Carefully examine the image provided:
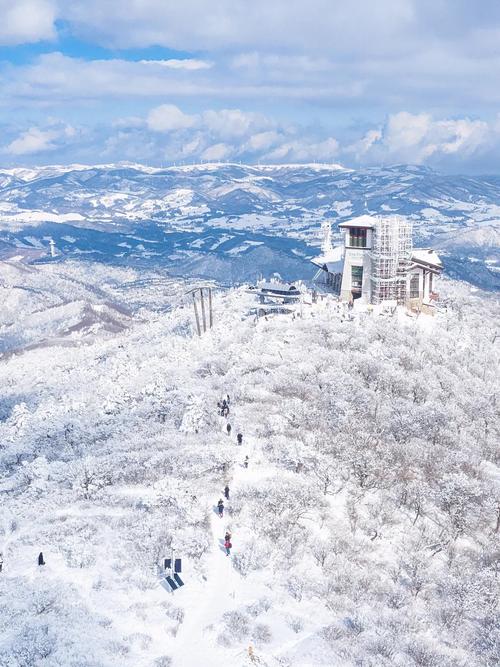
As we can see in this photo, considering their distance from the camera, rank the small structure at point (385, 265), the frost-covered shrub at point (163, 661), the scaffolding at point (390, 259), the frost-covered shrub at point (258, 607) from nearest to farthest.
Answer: the frost-covered shrub at point (163, 661) < the frost-covered shrub at point (258, 607) < the scaffolding at point (390, 259) < the small structure at point (385, 265)

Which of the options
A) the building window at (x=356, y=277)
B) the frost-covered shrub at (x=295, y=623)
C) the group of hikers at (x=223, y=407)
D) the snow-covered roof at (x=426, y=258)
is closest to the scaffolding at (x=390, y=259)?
the building window at (x=356, y=277)

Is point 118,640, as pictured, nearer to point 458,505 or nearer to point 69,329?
point 458,505

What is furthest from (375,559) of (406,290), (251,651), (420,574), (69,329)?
(69,329)

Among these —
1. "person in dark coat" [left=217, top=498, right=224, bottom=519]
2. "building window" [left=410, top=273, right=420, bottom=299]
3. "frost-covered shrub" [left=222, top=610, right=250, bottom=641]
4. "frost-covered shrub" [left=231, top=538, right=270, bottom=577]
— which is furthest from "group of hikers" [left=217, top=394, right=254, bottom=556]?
"building window" [left=410, top=273, right=420, bottom=299]

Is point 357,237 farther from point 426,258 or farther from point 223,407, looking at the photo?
point 223,407

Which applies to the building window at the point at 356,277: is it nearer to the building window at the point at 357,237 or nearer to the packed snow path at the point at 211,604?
the building window at the point at 357,237

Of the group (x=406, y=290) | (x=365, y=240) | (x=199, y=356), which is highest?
(x=365, y=240)
